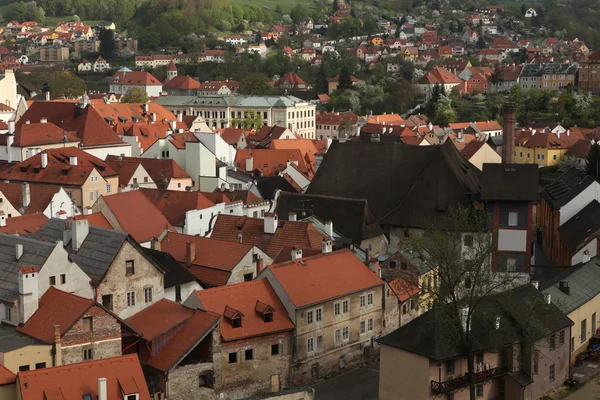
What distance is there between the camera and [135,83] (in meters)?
137


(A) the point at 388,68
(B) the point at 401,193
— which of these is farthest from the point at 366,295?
(A) the point at 388,68

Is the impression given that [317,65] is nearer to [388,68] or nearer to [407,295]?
[388,68]

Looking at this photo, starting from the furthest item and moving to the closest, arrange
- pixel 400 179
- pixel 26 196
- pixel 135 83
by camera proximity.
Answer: pixel 135 83 < pixel 400 179 < pixel 26 196

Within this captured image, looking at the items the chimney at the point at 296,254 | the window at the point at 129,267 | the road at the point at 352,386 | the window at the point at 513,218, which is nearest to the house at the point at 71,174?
the chimney at the point at 296,254

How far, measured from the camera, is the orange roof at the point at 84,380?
2630 centimetres

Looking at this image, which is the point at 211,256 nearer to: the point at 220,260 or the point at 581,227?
the point at 220,260

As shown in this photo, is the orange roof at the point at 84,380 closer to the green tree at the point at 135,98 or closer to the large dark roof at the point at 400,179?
the large dark roof at the point at 400,179

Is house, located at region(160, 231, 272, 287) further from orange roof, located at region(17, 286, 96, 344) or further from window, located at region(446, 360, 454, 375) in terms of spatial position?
window, located at region(446, 360, 454, 375)

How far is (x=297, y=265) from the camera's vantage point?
118 feet

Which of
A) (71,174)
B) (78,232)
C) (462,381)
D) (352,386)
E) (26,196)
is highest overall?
(78,232)

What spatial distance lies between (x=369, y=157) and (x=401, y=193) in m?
3.56

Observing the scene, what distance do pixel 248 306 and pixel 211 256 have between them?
16.4 ft

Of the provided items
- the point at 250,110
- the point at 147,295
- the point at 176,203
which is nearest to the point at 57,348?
the point at 147,295

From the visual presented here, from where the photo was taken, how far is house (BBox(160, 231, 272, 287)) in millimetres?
37375
